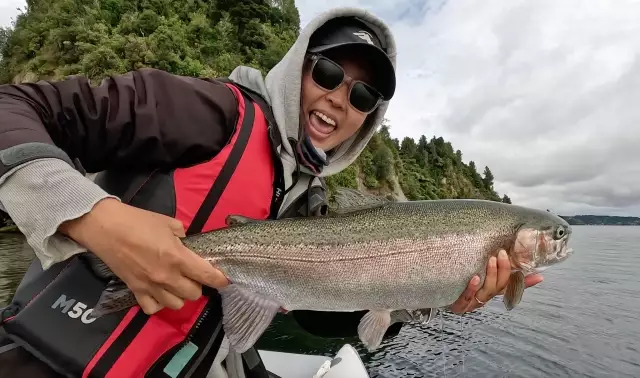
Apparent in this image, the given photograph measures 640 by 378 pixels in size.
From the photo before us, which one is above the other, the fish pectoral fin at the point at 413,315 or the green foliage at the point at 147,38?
the green foliage at the point at 147,38

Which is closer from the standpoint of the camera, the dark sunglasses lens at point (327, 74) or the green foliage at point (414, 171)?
the dark sunglasses lens at point (327, 74)

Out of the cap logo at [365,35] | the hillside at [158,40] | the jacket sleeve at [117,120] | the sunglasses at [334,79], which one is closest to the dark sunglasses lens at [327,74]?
the sunglasses at [334,79]

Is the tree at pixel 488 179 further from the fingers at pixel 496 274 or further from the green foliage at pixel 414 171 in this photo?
the fingers at pixel 496 274

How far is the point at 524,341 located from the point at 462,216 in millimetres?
10891

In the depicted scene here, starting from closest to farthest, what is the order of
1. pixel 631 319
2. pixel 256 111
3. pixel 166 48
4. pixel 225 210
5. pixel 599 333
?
pixel 225 210
pixel 256 111
pixel 599 333
pixel 631 319
pixel 166 48

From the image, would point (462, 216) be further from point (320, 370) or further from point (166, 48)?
point (166, 48)

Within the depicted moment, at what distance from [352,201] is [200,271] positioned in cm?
129

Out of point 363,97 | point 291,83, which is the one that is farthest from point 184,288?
point 363,97

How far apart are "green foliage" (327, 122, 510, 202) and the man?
22340 millimetres

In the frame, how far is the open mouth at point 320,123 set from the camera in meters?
3.12

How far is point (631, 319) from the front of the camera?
1467 cm

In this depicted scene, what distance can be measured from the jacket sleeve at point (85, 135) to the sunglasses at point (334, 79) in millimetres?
776

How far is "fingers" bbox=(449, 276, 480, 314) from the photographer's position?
2.84 meters

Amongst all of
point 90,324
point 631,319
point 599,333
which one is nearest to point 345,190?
point 90,324
